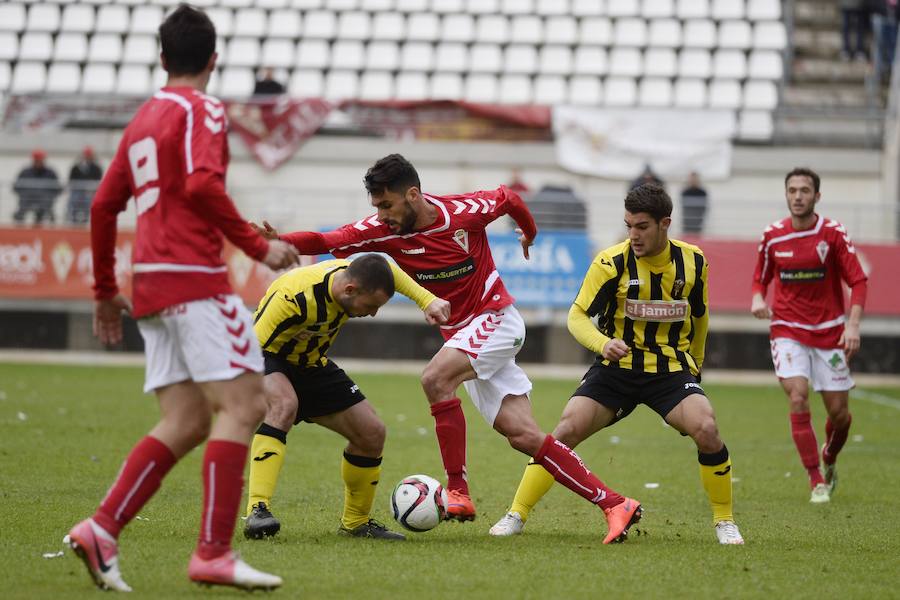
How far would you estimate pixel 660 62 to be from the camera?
2319cm

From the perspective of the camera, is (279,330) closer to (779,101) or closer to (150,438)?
(150,438)

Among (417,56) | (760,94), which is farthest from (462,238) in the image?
(417,56)

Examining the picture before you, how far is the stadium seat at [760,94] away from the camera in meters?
22.3

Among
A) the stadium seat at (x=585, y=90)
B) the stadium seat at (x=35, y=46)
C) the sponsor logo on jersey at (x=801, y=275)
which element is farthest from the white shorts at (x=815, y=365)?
the stadium seat at (x=35, y=46)

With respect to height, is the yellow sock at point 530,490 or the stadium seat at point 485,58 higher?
the stadium seat at point 485,58

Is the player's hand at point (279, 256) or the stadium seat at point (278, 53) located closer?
the player's hand at point (279, 256)

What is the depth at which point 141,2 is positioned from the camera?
2528 cm

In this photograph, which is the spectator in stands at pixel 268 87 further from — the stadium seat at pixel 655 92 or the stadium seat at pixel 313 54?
the stadium seat at pixel 655 92

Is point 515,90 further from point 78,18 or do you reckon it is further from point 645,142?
point 78,18

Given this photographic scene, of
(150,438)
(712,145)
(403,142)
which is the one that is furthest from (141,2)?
(150,438)

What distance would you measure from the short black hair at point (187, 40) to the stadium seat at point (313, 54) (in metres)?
19.3

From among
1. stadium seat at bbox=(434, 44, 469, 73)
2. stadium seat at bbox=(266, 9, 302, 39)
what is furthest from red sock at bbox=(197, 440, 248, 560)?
stadium seat at bbox=(266, 9, 302, 39)

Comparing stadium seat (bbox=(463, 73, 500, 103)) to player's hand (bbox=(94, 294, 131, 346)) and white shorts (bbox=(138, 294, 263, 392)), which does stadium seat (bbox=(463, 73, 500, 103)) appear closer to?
player's hand (bbox=(94, 294, 131, 346))

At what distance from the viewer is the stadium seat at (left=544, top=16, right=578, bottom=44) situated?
2386cm
